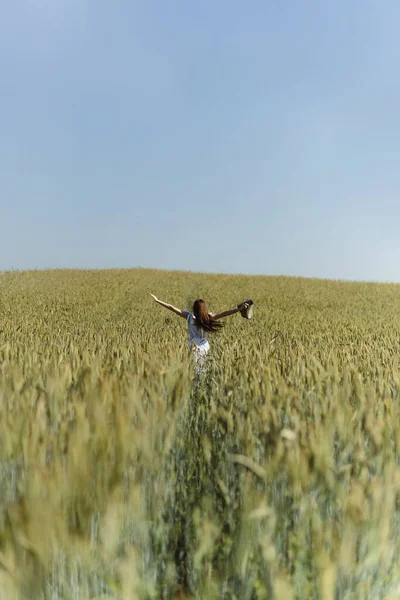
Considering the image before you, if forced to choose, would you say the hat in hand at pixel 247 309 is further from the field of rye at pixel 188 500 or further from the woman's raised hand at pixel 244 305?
the field of rye at pixel 188 500

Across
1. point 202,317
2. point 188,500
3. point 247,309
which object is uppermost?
point 247,309

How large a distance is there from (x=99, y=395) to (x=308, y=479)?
1.21m

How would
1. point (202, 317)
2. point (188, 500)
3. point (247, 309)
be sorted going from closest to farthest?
point (188, 500), point (247, 309), point (202, 317)

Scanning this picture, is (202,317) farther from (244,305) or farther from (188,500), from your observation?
(188,500)

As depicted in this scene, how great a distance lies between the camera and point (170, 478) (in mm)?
2252

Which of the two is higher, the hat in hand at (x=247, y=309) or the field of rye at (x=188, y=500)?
the hat in hand at (x=247, y=309)

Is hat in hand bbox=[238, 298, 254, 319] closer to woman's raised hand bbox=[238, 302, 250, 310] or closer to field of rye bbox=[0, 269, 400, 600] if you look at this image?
woman's raised hand bbox=[238, 302, 250, 310]

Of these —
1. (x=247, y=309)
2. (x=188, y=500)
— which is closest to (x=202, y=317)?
(x=247, y=309)

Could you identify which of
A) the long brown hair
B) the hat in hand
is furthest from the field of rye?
the long brown hair

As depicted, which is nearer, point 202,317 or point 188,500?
point 188,500

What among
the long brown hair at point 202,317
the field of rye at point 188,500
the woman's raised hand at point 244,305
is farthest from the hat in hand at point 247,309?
the field of rye at point 188,500

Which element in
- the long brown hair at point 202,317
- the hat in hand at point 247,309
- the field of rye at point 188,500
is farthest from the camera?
the long brown hair at point 202,317

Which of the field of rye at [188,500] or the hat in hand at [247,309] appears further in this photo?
the hat in hand at [247,309]

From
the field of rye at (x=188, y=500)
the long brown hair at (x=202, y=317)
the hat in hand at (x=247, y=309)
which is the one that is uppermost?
the hat in hand at (x=247, y=309)
